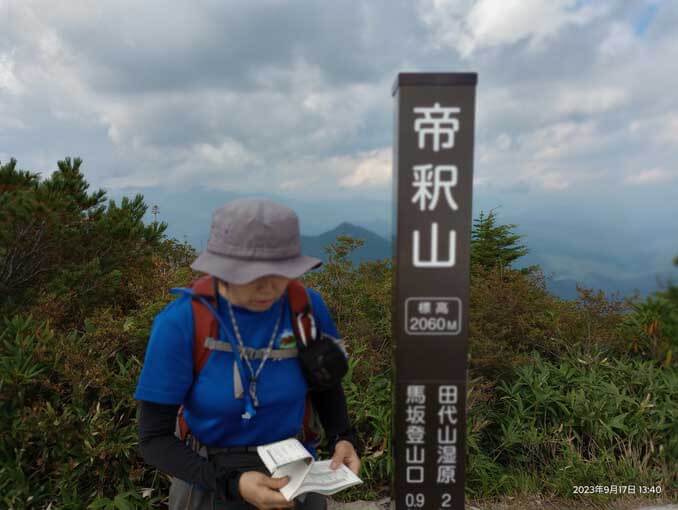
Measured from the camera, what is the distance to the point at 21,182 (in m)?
4.66

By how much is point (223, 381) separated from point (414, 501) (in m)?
1.22

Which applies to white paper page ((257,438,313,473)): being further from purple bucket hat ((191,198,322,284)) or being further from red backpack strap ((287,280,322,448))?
purple bucket hat ((191,198,322,284))

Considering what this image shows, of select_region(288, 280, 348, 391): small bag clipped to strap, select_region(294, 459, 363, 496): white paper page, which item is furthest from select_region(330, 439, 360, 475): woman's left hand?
select_region(288, 280, 348, 391): small bag clipped to strap

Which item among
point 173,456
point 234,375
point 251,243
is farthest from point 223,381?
point 251,243

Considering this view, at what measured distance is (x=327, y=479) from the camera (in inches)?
72.7

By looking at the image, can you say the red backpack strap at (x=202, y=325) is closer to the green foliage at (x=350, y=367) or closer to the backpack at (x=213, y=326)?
the backpack at (x=213, y=326)

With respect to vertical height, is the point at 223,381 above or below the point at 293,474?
above

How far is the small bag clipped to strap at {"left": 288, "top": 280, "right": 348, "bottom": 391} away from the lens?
1.81 meters

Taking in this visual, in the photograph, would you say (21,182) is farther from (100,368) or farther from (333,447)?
(333,447)

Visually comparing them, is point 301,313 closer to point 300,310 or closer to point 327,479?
point 300,310

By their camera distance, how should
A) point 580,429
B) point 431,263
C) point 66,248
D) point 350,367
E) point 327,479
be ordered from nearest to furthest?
point 327,479 → point 431,263 → point 350,367 → point 580,429 → point 66,248

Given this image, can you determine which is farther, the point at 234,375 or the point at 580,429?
the point at 580,429

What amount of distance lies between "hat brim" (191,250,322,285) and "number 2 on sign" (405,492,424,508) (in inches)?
53.0

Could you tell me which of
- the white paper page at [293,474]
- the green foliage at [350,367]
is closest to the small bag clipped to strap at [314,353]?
the white paper page at [293,474]
